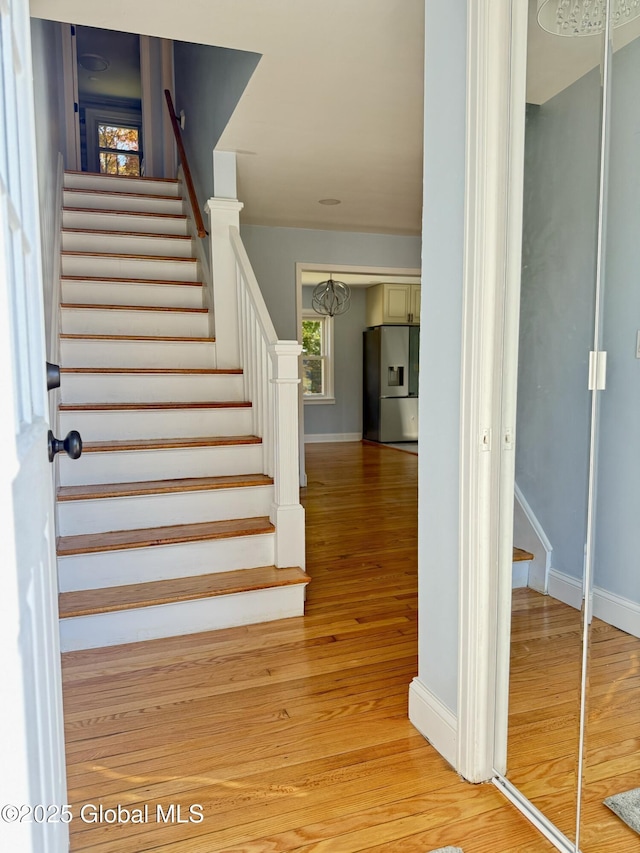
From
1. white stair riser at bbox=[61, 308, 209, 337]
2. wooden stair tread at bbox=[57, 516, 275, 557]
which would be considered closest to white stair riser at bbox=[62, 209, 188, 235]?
white stair riser at bbox=[61, 308, 209, 337]

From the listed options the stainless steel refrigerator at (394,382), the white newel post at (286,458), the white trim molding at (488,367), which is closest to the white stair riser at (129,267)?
the white newel post at (286,458)

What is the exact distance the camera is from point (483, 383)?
4.79 feet

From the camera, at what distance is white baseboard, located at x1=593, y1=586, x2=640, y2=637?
133 cm

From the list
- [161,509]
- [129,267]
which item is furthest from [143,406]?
[129,267]

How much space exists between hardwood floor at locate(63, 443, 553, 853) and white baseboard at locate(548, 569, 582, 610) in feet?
1.87

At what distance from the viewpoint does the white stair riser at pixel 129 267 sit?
3922 millimetres

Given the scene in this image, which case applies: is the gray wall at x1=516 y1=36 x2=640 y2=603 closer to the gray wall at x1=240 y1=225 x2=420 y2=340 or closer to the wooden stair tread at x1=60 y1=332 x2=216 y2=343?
the wooden stair tread at x1=60 y1=332 x2=216 y2=343

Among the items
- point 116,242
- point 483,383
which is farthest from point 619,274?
point 116,242

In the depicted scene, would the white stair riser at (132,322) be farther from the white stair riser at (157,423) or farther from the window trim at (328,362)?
the window trim at (328,362)

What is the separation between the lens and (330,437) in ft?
29.1

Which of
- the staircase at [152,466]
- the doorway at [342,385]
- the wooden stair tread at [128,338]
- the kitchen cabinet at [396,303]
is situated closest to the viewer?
the staircase at [152,466]

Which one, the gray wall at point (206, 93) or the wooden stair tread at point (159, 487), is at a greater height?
the gray wall at point (206, 93)

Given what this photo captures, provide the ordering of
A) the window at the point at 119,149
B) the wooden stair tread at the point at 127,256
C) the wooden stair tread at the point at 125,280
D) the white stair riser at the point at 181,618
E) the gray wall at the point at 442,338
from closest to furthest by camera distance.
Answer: the gray wall at the point at 442,338 < the white stair riser at the point at 181,618 < the wooden stair tread at the point at 125,280 < the wooden stair tread at the point at 127,256 < the window at the point at 119,149

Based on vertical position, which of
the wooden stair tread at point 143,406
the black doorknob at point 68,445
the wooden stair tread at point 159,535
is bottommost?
the wooden stair tread at point 159,535
